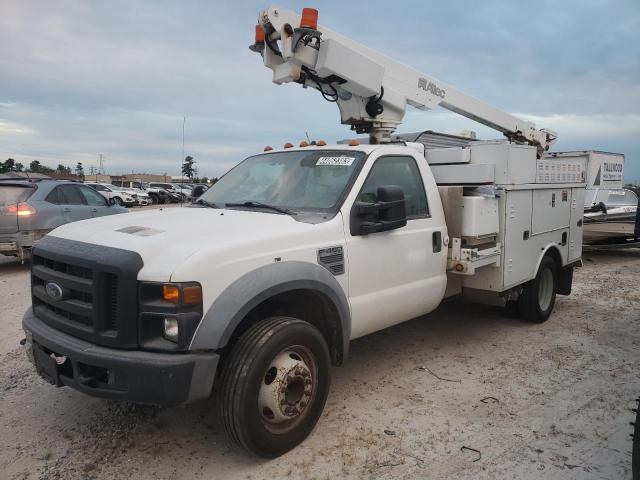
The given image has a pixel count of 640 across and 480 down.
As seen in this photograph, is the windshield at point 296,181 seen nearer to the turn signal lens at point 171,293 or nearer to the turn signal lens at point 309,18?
the turn signal lens at point 309,18

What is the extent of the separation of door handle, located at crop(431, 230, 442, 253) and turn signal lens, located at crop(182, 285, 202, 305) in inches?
92.7

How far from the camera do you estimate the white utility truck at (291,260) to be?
2.77 m

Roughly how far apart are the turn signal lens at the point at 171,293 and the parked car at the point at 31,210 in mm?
7538

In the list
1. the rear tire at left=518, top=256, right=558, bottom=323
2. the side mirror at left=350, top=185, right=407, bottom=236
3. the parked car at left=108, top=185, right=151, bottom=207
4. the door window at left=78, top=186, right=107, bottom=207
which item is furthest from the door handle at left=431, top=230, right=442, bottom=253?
the parked car at left=108, top=185, right=151, bottom=207

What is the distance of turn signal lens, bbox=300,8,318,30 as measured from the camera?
A: 4.16m

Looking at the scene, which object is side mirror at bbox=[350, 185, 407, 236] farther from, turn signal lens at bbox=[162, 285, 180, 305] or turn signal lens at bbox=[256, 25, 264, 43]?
turn signal lens at bbox=[256, 25, 264, 43]

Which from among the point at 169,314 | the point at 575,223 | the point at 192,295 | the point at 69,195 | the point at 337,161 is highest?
the point at 337,161

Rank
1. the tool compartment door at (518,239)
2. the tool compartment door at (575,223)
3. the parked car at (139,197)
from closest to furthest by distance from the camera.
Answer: the tool compartment door at (518,239), the tool compartment door at (575,223), the parked car at (139,197)

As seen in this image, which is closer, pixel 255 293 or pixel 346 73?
pixel 255 293

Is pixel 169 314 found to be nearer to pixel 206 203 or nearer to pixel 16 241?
pixel 206 203

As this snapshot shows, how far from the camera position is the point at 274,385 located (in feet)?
10.1

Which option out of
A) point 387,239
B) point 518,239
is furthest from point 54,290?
point 518,239

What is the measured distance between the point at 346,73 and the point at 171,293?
110 inches

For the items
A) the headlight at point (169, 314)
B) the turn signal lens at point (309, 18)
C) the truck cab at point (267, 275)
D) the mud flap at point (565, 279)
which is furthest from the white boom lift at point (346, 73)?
the mud flap at point (565, 279)
